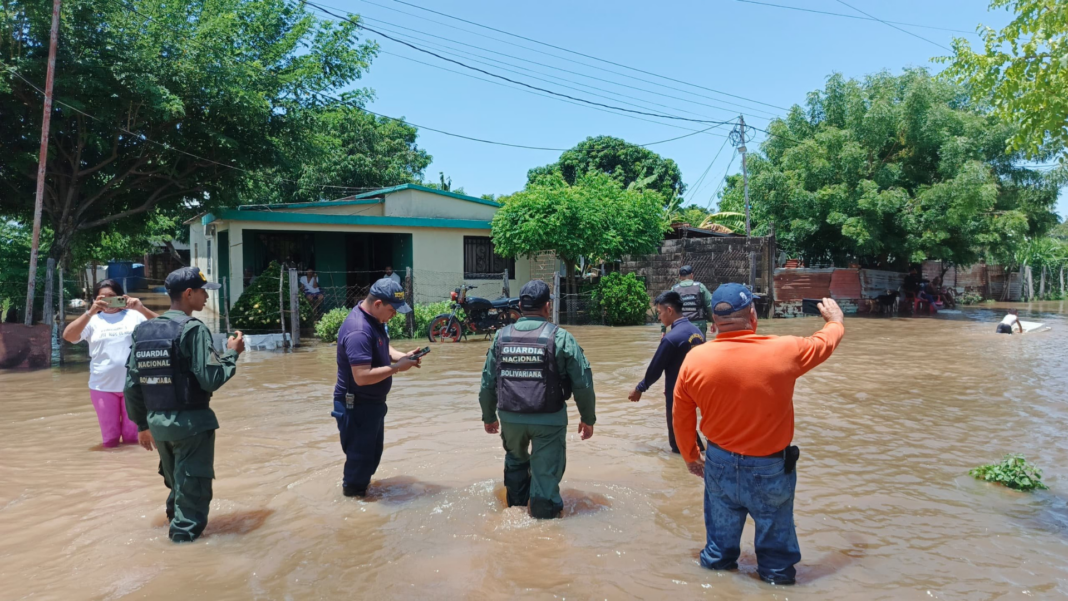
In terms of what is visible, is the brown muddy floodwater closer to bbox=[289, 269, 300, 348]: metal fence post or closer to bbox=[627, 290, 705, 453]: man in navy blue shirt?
bbox=[627, 290, 705, 453]: man in navy blue shirt

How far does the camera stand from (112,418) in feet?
21.3

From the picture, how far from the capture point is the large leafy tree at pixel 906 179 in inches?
798

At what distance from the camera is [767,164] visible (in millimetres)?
23875

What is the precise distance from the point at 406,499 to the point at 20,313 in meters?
11.9

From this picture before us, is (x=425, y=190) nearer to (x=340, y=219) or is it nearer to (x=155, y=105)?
(x=340, y=219)

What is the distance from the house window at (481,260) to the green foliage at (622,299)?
357 cm

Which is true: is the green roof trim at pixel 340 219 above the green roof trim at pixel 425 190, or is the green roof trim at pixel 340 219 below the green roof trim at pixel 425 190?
below

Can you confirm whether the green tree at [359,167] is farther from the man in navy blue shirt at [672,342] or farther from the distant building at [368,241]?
the man in navy blue shirt at [672,342]

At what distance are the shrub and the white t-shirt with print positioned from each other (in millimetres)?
8442

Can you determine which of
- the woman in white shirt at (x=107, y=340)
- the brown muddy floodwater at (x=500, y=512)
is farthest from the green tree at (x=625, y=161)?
the woman in white shirt at (x=107, y=340)

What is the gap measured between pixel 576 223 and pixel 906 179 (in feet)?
38.6

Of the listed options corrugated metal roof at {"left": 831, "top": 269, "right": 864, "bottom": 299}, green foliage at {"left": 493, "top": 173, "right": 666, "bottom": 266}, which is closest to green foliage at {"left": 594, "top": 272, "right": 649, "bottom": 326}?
green foliage at {"left": 493, "top": 173, "right": 666, "bottom": 266}

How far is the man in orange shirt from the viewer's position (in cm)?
333

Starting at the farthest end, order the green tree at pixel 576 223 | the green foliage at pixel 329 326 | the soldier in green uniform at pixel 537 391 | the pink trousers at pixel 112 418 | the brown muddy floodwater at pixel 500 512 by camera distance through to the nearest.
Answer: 1. the green tree at pixel 576 223
2. the green foliage at pixel 329 326
3. the pink trousers at pixel 112 418
4. the soldier in green uniform at pixel 537 391
5. the brown muddy floodwater at pixel 500 512
